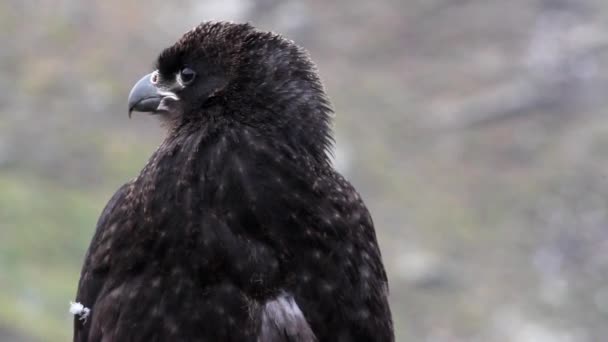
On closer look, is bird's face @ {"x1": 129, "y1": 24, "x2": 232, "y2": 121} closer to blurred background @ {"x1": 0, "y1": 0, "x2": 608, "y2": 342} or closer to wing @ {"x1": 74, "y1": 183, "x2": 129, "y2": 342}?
wing @ {"x1": 74, "y1": 183, "x2": 129, "y2": 342}

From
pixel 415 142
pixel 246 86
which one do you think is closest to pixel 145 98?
pixel 246 86

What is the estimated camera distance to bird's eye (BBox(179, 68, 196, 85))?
16.9ft

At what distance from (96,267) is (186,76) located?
97cm

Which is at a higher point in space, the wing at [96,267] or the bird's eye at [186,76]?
the bird's eye at [186,76]

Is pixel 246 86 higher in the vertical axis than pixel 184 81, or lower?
lower

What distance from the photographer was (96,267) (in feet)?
16.6

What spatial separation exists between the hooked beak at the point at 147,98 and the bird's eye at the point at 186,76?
12 cm

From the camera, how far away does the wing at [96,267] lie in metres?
5.02

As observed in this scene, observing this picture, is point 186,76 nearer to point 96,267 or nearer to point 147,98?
point 147,98

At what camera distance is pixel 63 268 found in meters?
14.7

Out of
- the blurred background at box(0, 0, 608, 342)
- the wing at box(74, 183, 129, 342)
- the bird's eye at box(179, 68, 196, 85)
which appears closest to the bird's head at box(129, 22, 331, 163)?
the bird's eye at box(179, 68, 196, 85)

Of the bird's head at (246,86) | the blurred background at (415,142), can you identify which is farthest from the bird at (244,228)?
the blurred background at (415,142)

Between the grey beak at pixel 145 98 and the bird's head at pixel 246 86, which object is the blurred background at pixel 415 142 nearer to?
the grey beak at pixel 145 98

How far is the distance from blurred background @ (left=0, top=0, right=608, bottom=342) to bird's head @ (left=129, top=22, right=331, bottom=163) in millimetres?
8656
